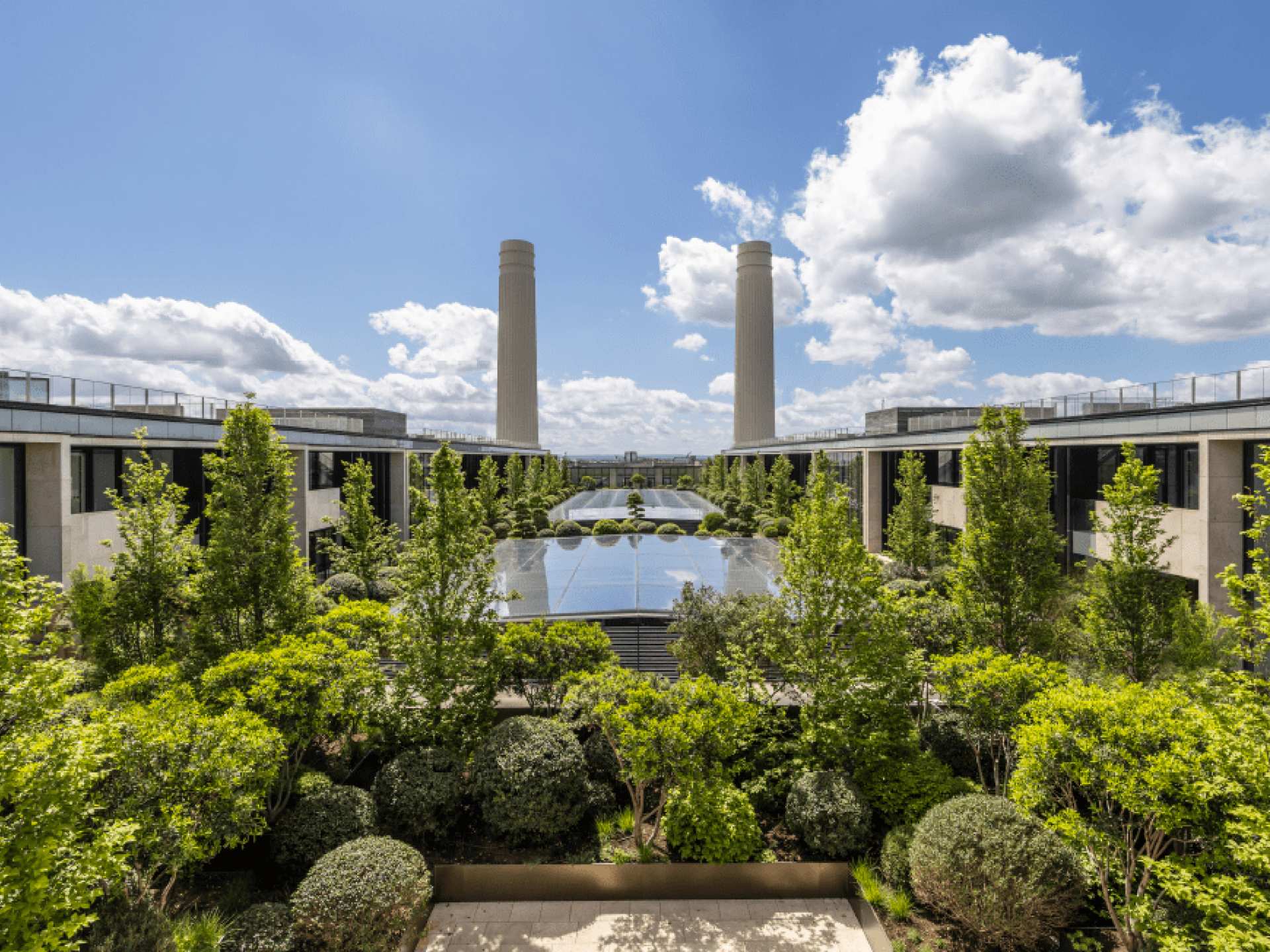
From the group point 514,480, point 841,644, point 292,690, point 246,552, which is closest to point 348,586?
point 246,552

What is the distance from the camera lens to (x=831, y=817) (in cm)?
1186

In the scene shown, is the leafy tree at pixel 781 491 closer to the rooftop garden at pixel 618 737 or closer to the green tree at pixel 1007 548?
the rooftop garden at pixel 618 737

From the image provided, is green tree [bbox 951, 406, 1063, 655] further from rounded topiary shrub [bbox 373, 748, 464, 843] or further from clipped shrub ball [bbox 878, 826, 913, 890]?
rounded topiary shrub [bbox 373, 748, 464, 843]

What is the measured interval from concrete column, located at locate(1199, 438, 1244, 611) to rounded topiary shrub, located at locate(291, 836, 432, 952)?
64.1 ft

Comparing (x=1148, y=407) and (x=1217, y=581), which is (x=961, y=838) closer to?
(x=1217, y=581)

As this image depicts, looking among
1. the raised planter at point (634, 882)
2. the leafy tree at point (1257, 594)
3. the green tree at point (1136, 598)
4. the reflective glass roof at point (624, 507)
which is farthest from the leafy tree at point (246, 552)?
the reflective glass roof at point (624, 507)

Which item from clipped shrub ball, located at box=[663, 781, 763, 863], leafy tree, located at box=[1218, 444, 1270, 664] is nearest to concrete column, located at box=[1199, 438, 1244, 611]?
leafy tree, located at box=[1218, 444, 1270, 664]

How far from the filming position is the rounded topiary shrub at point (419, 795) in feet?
39.3

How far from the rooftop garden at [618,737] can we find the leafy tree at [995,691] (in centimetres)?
7

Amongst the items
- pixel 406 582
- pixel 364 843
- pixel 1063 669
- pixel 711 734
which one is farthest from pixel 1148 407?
pixel 364 843

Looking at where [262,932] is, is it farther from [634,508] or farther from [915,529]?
[634,508]

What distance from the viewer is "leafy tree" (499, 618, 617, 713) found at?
49.4 ft

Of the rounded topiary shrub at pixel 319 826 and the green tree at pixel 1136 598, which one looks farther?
the green tree at pixel 1136 598

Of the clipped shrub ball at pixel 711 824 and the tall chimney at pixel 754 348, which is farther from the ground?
the tall chimney at pixel 754 348
